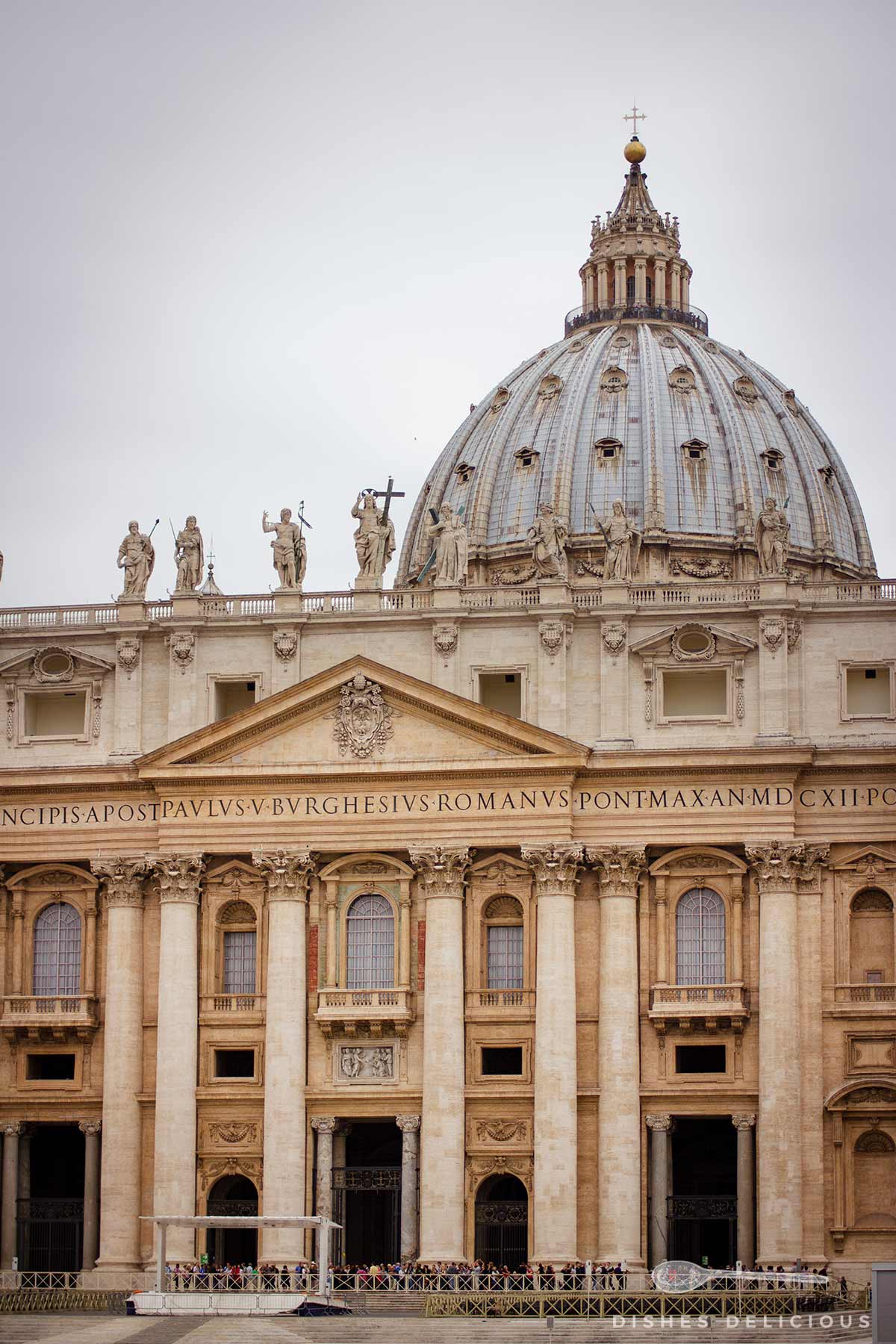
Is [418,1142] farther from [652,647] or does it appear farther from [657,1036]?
[652,647]

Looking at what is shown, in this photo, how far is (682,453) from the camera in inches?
4660

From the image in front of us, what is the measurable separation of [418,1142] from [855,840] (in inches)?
574

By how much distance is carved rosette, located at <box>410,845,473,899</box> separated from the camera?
76.1 m

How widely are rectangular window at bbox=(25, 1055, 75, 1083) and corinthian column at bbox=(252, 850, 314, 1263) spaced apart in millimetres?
6587

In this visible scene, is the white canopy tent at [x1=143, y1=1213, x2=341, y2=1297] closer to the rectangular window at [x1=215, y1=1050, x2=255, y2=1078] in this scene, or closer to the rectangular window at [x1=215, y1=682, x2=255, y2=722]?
the rectangular window at [x1=215, y1=1050, x2=255, y2=1078]

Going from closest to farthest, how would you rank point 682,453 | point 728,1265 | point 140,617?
1. point 728,1265
2. point 140,617
3. point 682,453

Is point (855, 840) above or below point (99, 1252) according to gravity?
above

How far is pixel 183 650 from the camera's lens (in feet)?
258

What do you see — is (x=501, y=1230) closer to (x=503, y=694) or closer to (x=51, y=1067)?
(x=51, y=1067)

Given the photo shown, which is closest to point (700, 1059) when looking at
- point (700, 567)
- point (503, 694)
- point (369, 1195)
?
point (369, 1195)

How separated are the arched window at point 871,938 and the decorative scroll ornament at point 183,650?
1993 cm

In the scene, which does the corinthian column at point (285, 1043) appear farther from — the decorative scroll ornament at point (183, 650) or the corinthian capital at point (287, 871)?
the decorative scroll ornament at point (183, 650)

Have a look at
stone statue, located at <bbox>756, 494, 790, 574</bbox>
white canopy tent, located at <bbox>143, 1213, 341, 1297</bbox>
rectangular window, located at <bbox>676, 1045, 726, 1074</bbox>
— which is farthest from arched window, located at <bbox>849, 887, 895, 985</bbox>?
white canopy tent, located at <bbox>143, 1213, 341, 1297</bbox>

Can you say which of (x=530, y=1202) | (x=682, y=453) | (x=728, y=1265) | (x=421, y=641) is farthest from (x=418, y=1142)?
(x=682, y=453)
